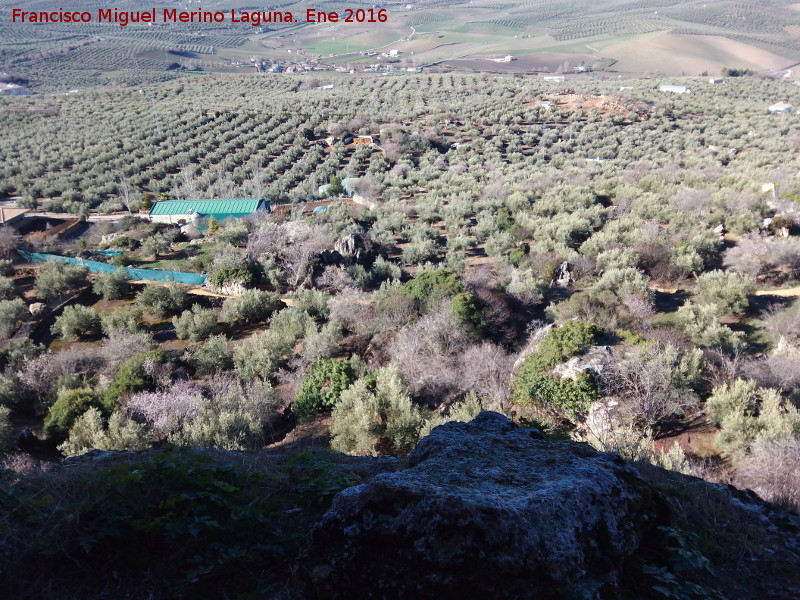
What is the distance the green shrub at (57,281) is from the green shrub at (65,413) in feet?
30.6

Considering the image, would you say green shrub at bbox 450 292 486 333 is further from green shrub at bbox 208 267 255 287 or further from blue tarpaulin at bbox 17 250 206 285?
blue tarpaulin at bbox 17 250 206 285

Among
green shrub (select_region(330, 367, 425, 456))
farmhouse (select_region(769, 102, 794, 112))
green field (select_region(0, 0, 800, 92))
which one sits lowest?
green shrub (select_region(330, 367, 425, 456))

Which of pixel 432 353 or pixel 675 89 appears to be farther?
pixel 675 89

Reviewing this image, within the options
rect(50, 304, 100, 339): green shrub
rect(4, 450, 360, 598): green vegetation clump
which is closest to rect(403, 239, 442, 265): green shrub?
rect(50, 304, 100, 339): green shrub

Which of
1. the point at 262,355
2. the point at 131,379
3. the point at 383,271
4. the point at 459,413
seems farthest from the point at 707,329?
the point at 131,379

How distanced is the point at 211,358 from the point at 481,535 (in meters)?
12.5

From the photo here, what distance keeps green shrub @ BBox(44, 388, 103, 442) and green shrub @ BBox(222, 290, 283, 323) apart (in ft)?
19.4

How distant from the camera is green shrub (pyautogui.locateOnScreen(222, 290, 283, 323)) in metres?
16.9

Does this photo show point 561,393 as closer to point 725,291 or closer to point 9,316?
point 725,291

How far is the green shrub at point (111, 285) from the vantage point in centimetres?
1880

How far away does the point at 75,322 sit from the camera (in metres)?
16.3

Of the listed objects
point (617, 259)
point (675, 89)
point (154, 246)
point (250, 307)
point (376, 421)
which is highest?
point (675, 89)

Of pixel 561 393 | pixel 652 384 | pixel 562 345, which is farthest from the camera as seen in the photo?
pixel 562 345

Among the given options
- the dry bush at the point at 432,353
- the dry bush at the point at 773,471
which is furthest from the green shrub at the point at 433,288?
the dry bush at the point at 773,471
